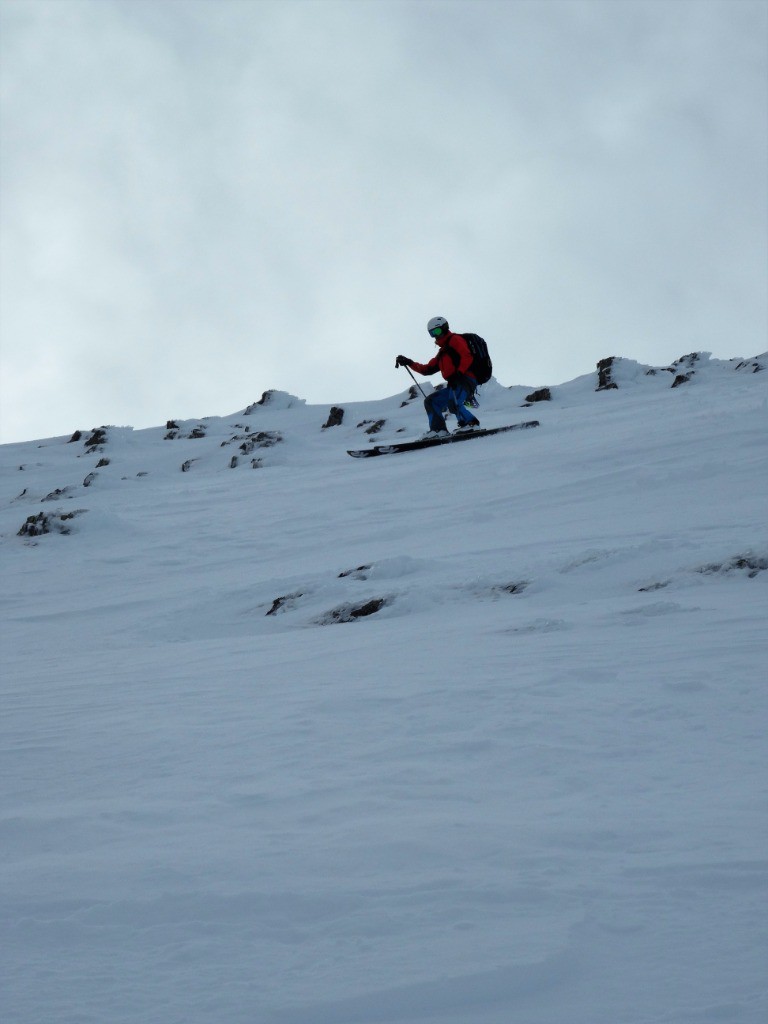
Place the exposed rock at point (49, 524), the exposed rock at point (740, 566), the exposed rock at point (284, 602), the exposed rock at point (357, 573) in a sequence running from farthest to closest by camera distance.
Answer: the exposed rock at point (49, 524) < the exposed rock at point (357, 573) < the exposed rock at point (284, 602) < the exposed rock at point (740, 566)

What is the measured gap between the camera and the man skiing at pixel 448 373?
14641mm

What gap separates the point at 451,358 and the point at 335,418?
8.11 metres

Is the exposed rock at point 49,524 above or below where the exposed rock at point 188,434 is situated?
below

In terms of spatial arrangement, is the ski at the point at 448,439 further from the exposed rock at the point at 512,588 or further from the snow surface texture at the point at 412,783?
the exposed rock at the point at 512,588

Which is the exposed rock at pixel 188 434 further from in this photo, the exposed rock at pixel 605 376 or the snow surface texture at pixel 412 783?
the snow surface texture at pixel 412 783

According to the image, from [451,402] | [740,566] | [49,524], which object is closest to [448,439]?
[451,402]

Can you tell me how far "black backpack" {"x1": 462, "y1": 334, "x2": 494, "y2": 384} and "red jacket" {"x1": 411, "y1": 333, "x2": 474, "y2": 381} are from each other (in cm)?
7

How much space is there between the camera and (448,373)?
14.8 m

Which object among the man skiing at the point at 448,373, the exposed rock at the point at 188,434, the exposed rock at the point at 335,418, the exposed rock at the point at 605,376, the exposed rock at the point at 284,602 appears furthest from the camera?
the exposed rock at the point at 188,434

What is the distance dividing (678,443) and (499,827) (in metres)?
8.67

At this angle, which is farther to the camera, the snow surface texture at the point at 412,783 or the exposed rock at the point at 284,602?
the exposed rock at the point at 284,602

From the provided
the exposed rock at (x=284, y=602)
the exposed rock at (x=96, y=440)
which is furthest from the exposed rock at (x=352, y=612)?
the exposed rock at (x=96, y=440)

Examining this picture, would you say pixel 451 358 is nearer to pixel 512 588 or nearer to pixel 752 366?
pixel 752 366

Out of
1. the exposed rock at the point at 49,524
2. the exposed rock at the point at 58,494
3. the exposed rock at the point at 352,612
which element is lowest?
the exposed rock at the point at 352,612
